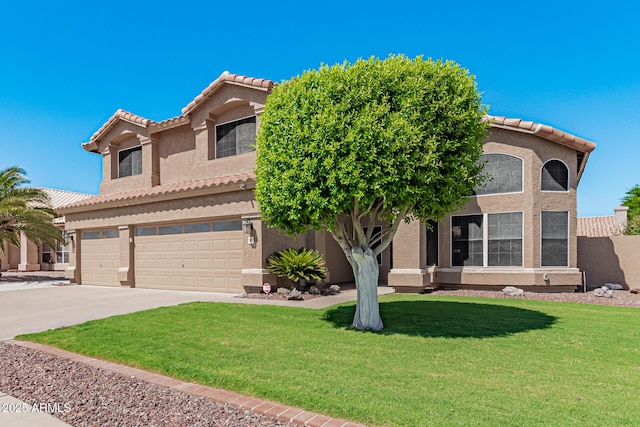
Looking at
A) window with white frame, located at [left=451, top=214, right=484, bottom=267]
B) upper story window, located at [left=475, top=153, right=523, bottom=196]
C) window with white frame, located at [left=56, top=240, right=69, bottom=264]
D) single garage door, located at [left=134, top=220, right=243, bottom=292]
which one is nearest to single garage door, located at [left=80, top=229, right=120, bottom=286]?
single garage door, located at [left=134, top=220, right=243, bottom=292]

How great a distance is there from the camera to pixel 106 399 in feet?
15.1

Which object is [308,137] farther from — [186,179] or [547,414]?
[186,179]

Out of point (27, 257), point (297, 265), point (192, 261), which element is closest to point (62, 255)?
point (27, 257)

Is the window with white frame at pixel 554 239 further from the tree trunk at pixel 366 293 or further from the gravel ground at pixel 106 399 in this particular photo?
the gravel ground at pixel 106 399

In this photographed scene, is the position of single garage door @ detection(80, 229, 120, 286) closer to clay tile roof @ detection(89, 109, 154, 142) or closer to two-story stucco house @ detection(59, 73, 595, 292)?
two-story stucco house @ detection(59, 73, 595, 292)

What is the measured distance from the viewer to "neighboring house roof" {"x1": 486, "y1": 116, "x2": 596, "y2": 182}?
44.3ft

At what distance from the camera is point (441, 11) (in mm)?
13906

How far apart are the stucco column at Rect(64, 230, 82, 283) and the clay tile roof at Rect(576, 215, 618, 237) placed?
3024cm

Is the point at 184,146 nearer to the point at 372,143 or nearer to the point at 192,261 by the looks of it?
A: the point at 192,261

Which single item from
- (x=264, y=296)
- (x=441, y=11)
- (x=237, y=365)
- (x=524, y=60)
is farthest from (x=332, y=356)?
(x=524, y=60)

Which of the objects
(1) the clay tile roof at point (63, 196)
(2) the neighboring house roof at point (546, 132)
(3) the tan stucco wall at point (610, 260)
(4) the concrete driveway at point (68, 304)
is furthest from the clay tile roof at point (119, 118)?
(3) the tan stucco wall at point (610, 260)

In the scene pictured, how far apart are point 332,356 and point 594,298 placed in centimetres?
1090

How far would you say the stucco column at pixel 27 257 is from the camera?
93.8 feet

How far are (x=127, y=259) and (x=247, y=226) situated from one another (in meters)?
7.10
